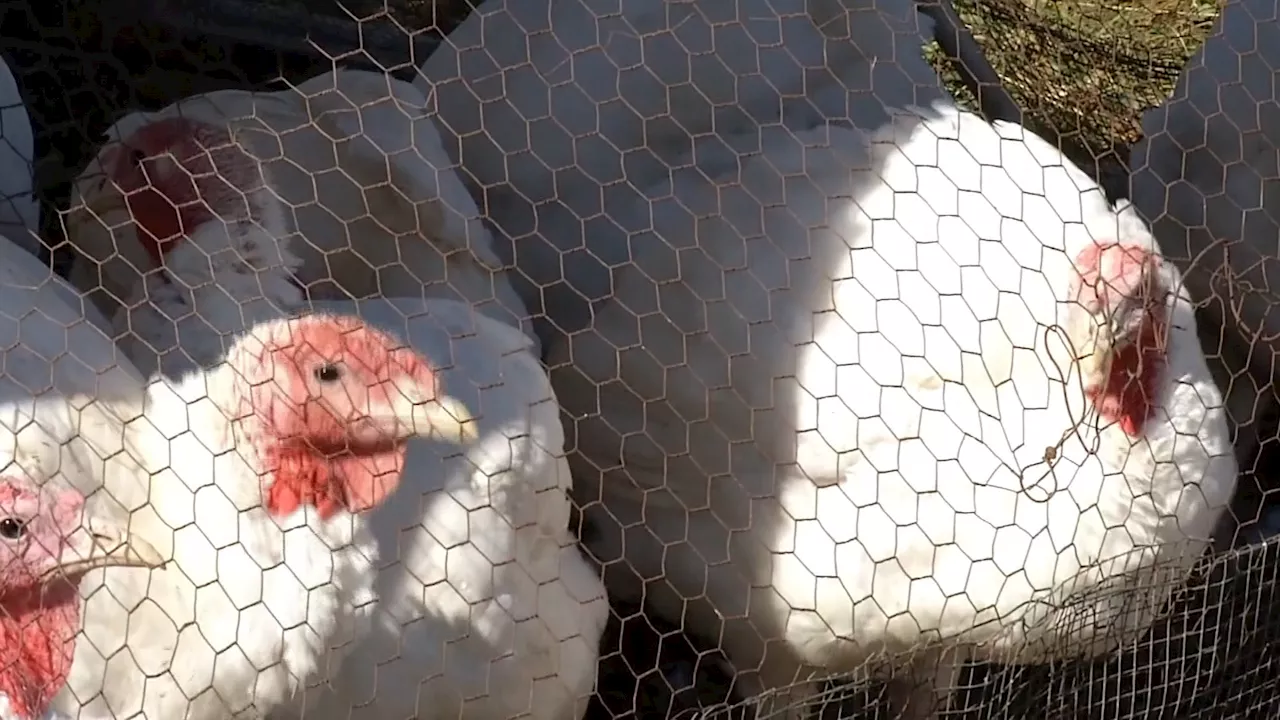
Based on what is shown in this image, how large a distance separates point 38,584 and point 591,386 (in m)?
0.64

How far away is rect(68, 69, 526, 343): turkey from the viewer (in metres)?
1.48

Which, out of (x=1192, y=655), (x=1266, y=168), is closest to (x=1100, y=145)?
(x=1266, y=168)

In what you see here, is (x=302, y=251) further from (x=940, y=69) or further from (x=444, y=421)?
(x=940, y=69)

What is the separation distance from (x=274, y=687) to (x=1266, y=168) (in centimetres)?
137

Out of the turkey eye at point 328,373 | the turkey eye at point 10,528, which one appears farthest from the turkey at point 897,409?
the turkey eye at point 10,528

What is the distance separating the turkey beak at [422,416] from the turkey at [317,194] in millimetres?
294

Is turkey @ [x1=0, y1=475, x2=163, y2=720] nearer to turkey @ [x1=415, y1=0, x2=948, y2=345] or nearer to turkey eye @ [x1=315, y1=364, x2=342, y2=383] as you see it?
turkey eye @ [x1=315, y1=364, x2=342, y2=383]

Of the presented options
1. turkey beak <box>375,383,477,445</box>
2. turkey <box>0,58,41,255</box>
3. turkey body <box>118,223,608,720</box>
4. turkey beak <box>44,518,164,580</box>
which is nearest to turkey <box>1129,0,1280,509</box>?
turkey body <box>118,223,608,720</box>

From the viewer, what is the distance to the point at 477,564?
1.33 m

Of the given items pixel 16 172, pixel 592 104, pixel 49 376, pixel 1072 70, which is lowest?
pixel 16 172

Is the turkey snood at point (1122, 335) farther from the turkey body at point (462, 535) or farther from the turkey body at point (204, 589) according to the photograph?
the turkey body at point (204, 589)

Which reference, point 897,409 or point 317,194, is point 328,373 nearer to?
point 317,194

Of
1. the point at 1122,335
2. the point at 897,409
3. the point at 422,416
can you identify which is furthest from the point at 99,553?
the point at 1122,335

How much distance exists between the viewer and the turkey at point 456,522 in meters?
1.32
